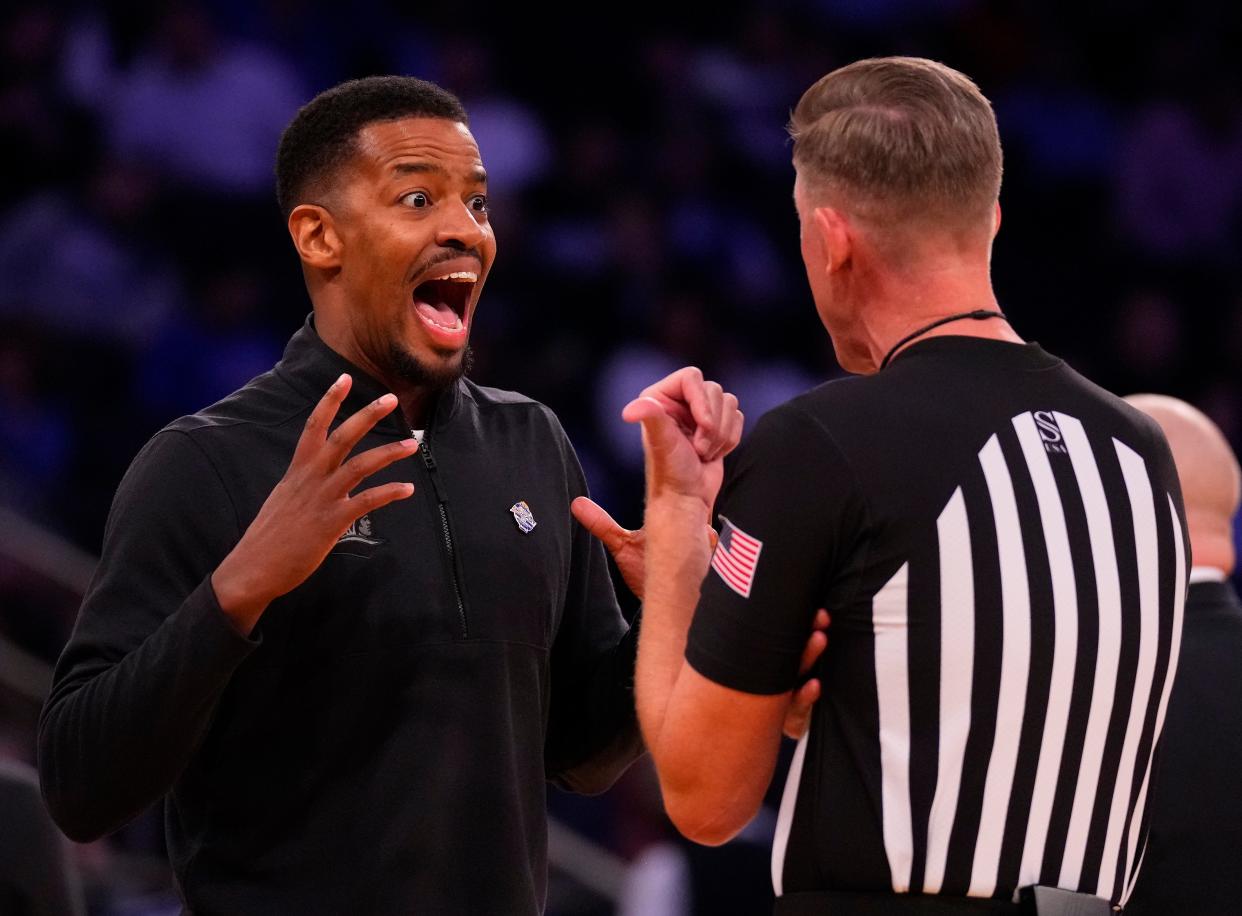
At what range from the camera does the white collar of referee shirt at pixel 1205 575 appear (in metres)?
3.42

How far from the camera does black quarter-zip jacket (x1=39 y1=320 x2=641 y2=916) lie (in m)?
2.38

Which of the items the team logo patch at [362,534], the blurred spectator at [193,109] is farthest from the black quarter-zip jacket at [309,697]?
the blurred spectator at [193,109]

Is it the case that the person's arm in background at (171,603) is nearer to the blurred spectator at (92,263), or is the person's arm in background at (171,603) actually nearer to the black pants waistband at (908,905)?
the black pants waistband at (908,905)

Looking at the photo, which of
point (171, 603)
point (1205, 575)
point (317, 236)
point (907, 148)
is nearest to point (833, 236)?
point (907, 148)

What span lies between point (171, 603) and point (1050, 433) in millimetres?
1267

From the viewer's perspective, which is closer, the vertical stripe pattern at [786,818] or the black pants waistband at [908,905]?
the black pants waistband at [908,905]

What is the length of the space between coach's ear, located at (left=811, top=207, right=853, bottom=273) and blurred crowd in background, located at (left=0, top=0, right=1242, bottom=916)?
3.24m

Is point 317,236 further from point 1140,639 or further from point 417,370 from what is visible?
point 1140,639

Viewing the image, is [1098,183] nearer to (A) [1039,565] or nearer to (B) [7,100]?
(B) [7,100]

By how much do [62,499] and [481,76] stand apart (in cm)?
317

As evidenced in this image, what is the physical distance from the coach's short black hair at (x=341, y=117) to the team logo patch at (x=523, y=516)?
25.1 inches

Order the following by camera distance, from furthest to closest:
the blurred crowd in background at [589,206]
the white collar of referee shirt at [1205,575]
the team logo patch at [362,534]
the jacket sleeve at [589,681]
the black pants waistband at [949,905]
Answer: the blurred crowd in background at [589,206], the white collar of referee shirt at [1205,575], the jacket sleeve at [589,681], the team logo patch at [362,534], the black pants waistband at [949,905]

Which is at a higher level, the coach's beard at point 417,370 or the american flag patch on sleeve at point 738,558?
the coach's beard at point 417,370

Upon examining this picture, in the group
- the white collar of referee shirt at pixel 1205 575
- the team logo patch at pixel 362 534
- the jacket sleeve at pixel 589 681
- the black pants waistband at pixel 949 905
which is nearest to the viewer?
the black pants waistband at pixel 949 905
